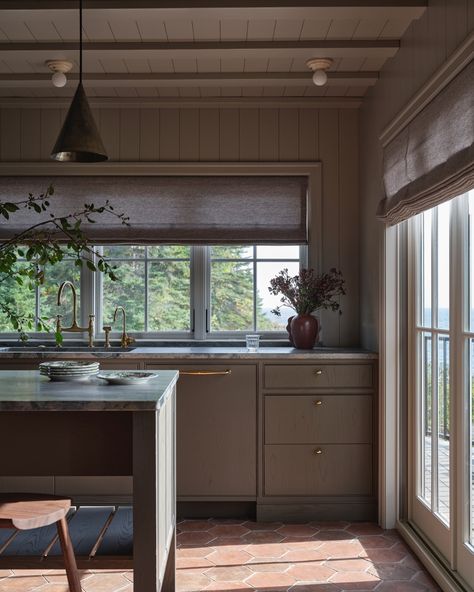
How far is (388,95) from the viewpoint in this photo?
3514 millimetres

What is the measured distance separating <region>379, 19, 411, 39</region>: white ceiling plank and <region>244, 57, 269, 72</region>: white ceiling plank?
2.24 feet

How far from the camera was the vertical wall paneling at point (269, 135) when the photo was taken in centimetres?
427

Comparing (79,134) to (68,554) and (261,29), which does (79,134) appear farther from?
(68,554)

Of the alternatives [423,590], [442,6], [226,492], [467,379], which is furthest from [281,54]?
[423,590]

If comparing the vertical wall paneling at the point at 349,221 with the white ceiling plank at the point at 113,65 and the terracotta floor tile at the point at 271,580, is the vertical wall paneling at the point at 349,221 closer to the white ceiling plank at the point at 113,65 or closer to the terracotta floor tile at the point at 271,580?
the white ceiling plank at the point at 113,65

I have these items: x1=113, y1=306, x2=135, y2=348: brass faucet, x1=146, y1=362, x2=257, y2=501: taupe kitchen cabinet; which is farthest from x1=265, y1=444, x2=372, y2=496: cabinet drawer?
x1=113, y1=306, x2=135, y2=348: brass faucet

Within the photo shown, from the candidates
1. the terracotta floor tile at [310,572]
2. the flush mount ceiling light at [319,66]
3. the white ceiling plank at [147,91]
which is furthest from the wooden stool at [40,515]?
the white ceiling plank at [147,91]

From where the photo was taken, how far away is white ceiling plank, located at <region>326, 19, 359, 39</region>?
3.11m

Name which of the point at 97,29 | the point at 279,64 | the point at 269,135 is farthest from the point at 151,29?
the point at 269,135

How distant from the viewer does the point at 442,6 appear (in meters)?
2.65

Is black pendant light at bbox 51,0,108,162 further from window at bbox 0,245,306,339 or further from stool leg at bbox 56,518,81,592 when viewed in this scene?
window at bbox 0,245,306,339

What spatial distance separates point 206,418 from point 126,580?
3.53 feet

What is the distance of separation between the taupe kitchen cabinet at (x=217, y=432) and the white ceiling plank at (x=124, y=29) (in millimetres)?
1835

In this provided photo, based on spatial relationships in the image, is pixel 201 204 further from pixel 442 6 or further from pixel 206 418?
pixel 442 6
